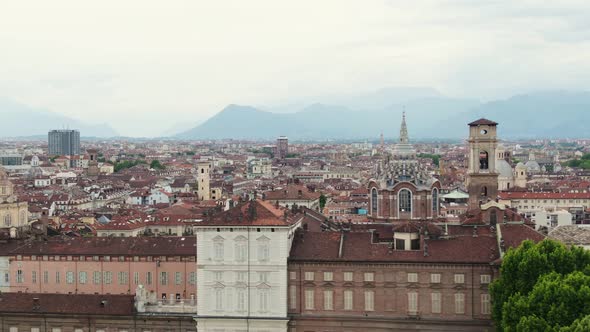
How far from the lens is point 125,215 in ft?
369

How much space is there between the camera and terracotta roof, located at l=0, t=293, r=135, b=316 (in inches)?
2285

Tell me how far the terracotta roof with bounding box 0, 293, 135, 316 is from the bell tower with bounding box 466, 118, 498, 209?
42.8 m

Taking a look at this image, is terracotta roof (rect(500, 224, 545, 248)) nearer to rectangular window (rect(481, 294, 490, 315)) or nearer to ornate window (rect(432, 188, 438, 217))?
rectangular window (rect(481, 294, 490, 315))

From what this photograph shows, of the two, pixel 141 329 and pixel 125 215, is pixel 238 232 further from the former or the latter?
pixel 125 215

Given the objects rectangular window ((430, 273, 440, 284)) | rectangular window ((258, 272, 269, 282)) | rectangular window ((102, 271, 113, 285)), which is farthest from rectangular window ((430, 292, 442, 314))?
rectangular window ((102, 271, 113, 285))

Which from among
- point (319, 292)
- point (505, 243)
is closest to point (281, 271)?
point (319, 292)

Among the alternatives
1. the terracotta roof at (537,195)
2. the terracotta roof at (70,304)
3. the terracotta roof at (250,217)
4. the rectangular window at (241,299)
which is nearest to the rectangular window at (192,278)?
the terracotta roof at (70,304)

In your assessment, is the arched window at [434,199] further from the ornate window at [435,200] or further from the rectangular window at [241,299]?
the rectangular window at [241,299]

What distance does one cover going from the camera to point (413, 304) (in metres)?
55.7

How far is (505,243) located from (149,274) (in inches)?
1043

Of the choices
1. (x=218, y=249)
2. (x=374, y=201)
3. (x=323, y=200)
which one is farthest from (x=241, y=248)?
(x=323, y=200)

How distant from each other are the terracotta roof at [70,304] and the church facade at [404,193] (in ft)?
100

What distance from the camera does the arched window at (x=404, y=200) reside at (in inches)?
3255

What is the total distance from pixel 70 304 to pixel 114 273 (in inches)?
388
